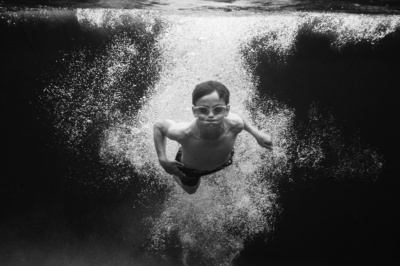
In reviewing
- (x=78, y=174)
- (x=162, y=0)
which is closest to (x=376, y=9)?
(x=162, y=0)

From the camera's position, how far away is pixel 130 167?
4.78 metres

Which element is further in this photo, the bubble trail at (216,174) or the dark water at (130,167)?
the dark water at (130,167)

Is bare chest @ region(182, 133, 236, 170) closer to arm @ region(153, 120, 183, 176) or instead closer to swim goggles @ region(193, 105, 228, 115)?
arm @ region(153, 120, 183, 176)

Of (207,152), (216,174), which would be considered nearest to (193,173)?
Answer: (207,152)

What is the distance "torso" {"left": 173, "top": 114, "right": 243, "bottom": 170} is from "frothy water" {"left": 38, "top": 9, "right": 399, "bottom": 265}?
1578mm

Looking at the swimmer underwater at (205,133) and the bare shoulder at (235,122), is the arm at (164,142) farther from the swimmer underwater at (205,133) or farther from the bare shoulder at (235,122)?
the bare shoulder at (235,122)

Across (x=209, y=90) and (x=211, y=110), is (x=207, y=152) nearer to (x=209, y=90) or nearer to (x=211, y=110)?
(x=211, y=110)

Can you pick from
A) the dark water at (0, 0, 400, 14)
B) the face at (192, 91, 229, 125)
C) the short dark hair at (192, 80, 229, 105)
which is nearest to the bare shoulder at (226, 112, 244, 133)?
the face at (192, 91, 229, 125)

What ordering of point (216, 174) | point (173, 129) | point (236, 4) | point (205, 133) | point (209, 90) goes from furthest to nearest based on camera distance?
1. point (216, 174)
2. point (236, 4)
3. point (173, 129)
4. point (205, 133)
5. point (209, 90)

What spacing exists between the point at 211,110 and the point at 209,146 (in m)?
0.47

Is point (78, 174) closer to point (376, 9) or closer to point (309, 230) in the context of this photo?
point (309, 230)

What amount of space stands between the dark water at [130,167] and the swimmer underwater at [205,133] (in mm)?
2298

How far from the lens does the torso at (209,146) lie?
6.82 feet

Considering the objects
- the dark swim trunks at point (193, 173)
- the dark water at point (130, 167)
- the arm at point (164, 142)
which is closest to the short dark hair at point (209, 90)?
the arm at point (164, 142)
